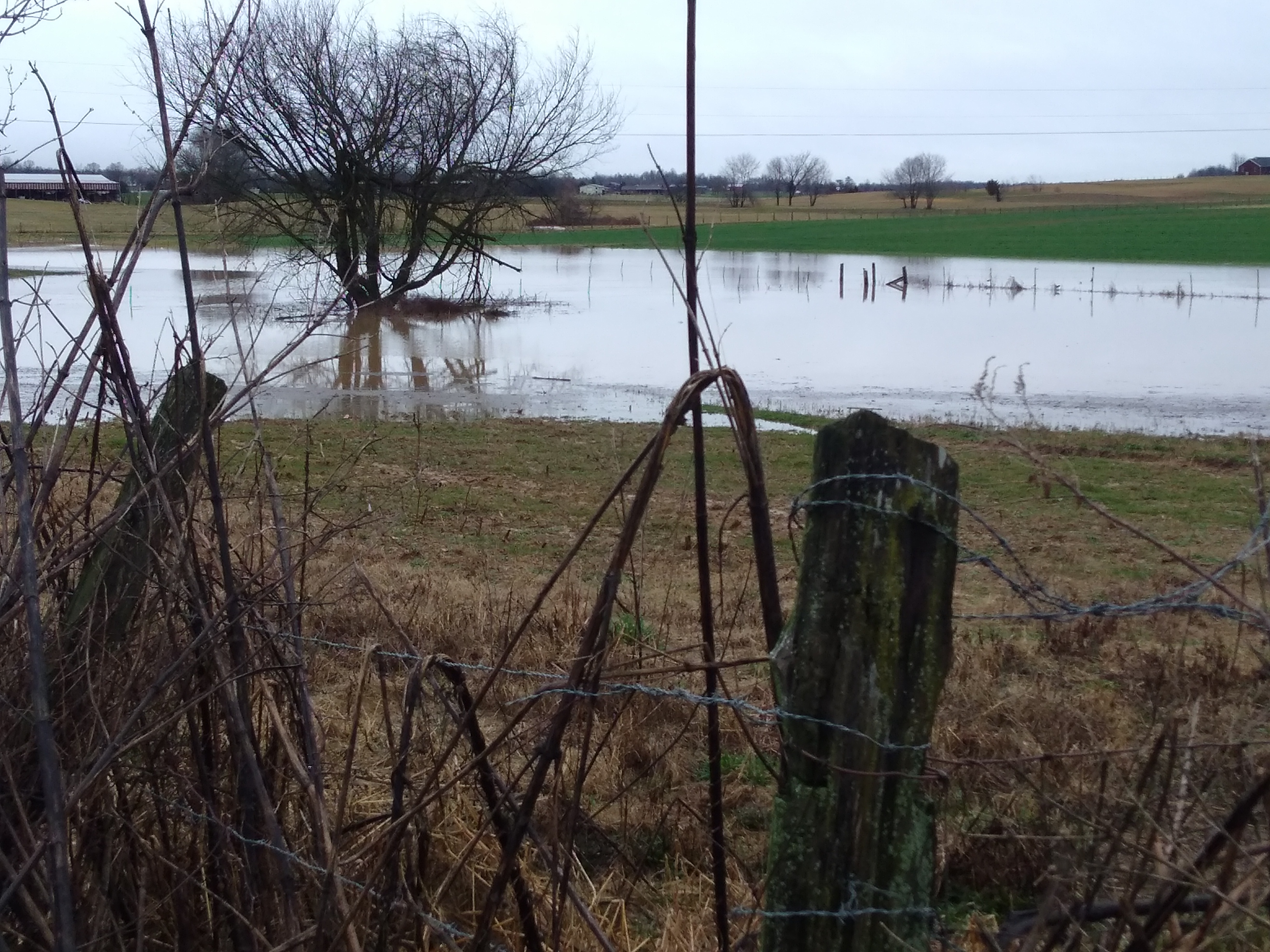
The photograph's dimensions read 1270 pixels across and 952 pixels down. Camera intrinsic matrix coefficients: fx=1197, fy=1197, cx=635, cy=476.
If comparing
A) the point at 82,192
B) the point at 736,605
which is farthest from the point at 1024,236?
the point at 82,192

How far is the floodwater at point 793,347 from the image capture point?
1662cm

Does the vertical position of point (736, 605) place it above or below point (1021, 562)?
below

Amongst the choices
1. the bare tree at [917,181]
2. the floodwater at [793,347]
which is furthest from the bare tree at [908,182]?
the floodwater at [793,347]

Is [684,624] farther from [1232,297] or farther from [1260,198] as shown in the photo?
[1260,198]

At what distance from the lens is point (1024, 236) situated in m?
62.6

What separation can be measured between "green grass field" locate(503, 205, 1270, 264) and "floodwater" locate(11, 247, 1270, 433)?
11.7m

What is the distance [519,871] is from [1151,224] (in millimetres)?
71404

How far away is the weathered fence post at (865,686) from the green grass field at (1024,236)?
44.4 meters

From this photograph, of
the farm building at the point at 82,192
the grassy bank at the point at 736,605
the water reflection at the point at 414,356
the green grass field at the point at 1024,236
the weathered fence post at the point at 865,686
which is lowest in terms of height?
the grassy bank at the point at 736,605

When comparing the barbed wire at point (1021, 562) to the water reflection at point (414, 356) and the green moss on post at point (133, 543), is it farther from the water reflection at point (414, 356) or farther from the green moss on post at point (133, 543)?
the water reflection at point (414, 356)

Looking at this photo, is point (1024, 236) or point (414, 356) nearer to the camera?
point (414, 356)

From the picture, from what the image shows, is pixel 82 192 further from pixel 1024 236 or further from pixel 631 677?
pixel 1024 236

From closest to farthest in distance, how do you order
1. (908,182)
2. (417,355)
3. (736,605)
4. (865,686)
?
(865,686) → (736,605) → (417,355) → (908,182)

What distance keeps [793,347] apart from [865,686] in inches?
878
